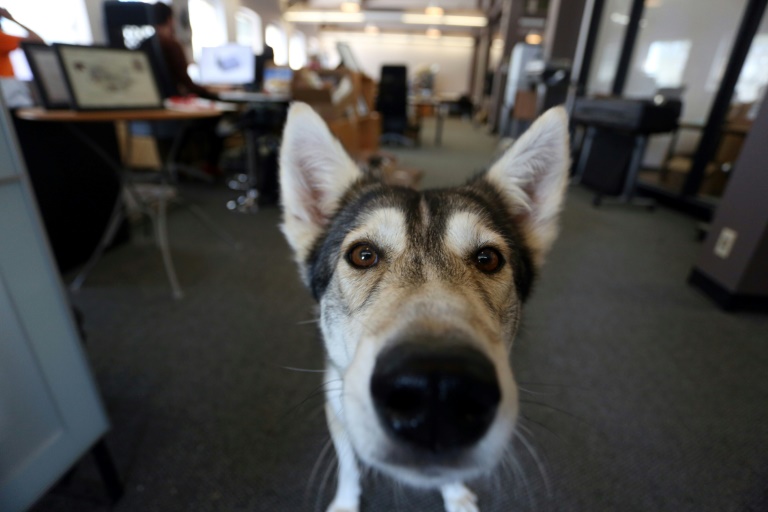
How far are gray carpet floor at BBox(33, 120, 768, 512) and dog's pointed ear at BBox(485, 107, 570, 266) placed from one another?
2.30 ft

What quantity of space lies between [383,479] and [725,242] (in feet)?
10.7

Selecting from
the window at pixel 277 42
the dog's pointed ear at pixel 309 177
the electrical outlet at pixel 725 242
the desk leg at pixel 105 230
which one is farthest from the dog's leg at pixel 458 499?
the window at pixel 277 42

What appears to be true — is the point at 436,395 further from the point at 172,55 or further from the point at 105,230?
the point at 172,55

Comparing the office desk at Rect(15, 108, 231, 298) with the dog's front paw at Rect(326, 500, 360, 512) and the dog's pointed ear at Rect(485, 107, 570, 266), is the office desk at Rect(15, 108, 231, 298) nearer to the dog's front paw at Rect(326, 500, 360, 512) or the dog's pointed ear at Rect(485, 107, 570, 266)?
the dog's front paw at Rect(326, 500, 360, 512)

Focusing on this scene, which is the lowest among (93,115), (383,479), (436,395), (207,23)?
(383,479)

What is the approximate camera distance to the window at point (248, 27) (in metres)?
13.3

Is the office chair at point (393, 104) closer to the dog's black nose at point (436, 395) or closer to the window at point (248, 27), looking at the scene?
the window at point (248, 27)

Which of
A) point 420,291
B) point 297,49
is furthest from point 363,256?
Result: point 297,49

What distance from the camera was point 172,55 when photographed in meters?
4.78

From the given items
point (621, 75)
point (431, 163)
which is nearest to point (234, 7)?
point (431, 163)

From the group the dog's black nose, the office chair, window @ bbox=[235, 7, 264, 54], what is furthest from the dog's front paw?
window @ bbox=[235, 7, 264, 54]

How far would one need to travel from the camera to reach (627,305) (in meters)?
3.02

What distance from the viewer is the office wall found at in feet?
86.7

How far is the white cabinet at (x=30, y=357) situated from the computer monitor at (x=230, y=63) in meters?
5.80
